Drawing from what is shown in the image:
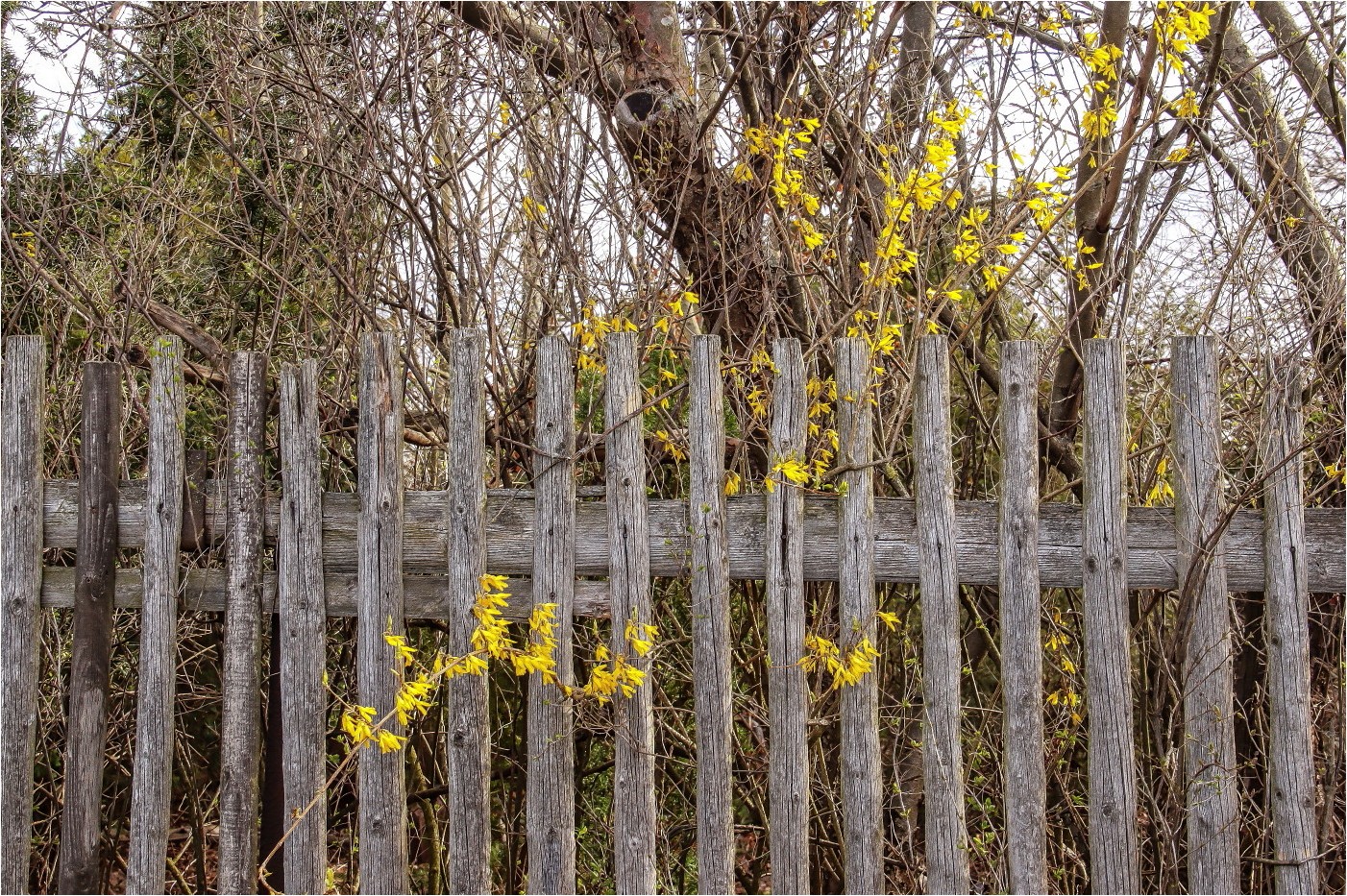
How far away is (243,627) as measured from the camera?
7.95 ft

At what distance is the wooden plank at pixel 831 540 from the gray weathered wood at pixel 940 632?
0.05 meters

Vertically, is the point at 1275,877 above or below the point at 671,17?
below

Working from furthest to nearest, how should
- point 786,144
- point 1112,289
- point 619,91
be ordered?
→ point 1112,289, point 619,91, point 786,144

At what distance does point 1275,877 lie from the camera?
2217 millimetres

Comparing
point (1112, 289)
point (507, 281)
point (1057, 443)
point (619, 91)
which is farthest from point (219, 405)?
point (1112, 289)

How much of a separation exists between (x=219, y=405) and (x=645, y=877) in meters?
2.07

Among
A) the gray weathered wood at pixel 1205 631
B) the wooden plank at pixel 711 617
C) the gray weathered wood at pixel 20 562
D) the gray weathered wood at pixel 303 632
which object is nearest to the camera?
the gray weathered wood at pixel 1205 631

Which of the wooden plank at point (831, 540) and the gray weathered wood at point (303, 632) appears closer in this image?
the wooden plank at point (831, 540)

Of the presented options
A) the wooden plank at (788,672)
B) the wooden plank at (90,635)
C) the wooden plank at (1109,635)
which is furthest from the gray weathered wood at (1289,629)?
the wooden plank at (90,635)

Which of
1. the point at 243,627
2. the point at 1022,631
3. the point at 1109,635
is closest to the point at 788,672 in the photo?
the point at 1022,631

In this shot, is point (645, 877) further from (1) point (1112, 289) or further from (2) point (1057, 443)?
(1) point (1112, 289)

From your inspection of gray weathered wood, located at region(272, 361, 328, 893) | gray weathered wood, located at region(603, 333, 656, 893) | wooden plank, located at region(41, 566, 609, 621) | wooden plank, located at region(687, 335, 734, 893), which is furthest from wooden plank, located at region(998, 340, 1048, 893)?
gray weathered wood, located at region(272, 361, 328, 893)

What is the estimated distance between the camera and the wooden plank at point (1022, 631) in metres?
2.20

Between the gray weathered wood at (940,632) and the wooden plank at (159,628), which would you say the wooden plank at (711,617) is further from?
the wooden plank at (159,628)
